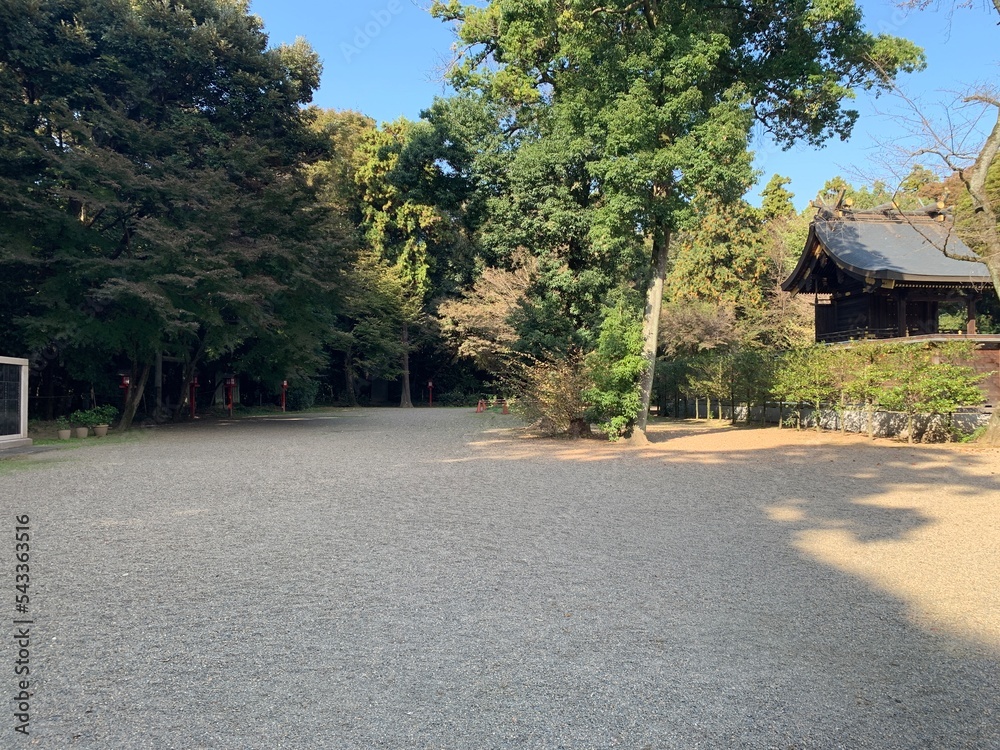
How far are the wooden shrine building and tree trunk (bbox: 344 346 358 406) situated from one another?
934 inches

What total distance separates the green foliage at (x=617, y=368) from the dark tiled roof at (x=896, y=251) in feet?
28.3

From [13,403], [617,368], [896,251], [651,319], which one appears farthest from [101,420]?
[896,251]

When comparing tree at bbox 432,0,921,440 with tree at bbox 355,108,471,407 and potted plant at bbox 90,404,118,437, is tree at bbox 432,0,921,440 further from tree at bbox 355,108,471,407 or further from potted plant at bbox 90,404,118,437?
tree at bbox 355,108,471,407

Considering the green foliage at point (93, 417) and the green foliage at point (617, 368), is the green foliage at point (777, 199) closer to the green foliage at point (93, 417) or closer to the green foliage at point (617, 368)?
the green foliage at point (617, 368)

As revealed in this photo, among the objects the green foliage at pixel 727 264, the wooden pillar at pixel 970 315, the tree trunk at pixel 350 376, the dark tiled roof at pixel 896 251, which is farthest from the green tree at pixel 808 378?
the tree trunk at pixel 350 376

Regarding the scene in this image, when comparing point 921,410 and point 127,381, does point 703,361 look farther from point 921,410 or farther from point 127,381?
point 127,381

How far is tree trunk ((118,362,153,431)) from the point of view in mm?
17425

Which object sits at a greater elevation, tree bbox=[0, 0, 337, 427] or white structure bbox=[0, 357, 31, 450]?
tree bbox=[0, 0, 337, 427]

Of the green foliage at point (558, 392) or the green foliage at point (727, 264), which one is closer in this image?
the green foliage at point (558, 392)

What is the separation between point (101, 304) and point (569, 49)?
1224 cm

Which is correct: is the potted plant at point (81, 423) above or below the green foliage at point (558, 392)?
below

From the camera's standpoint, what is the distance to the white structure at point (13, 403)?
12.7m

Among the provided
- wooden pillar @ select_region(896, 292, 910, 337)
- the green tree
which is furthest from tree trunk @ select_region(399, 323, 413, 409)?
wooden pillar @ select_region(896, 292, 910, 337)

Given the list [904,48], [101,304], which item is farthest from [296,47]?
[904,48]
